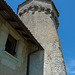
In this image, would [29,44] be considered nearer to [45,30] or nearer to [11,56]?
[45,30]

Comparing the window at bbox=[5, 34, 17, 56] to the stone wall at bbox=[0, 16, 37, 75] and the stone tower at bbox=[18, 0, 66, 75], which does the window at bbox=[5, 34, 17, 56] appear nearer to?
the stone wall at bbox=[0, 16, 37, 75]

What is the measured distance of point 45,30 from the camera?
21.3 ft

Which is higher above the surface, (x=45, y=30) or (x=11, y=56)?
(x=45, y=30)

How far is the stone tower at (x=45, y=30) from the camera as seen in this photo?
16.8 ft

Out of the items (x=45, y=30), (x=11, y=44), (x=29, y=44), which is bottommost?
(x=11, y=44)

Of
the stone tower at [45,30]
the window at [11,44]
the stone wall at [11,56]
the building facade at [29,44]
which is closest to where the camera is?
the stone wall at [11,56]

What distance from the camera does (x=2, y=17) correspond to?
390 cm

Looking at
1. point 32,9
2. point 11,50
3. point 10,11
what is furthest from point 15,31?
point 32,9

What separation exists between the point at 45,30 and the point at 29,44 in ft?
4.96

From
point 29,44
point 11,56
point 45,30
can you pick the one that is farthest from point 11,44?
point 45,30

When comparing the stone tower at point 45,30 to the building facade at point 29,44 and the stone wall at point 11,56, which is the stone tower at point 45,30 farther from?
the stone wall at point 11,56

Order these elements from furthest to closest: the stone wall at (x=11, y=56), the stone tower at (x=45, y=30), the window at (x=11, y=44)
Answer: the stone tower at (x=45, y=30)
the window at (x=11, y=44)
the stone wall at (x=11, y=56)

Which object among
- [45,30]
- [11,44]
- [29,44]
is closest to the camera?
[11,44]

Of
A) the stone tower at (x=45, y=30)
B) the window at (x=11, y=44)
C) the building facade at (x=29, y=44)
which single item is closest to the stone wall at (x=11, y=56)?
the building facade at (x=29, y=44)
